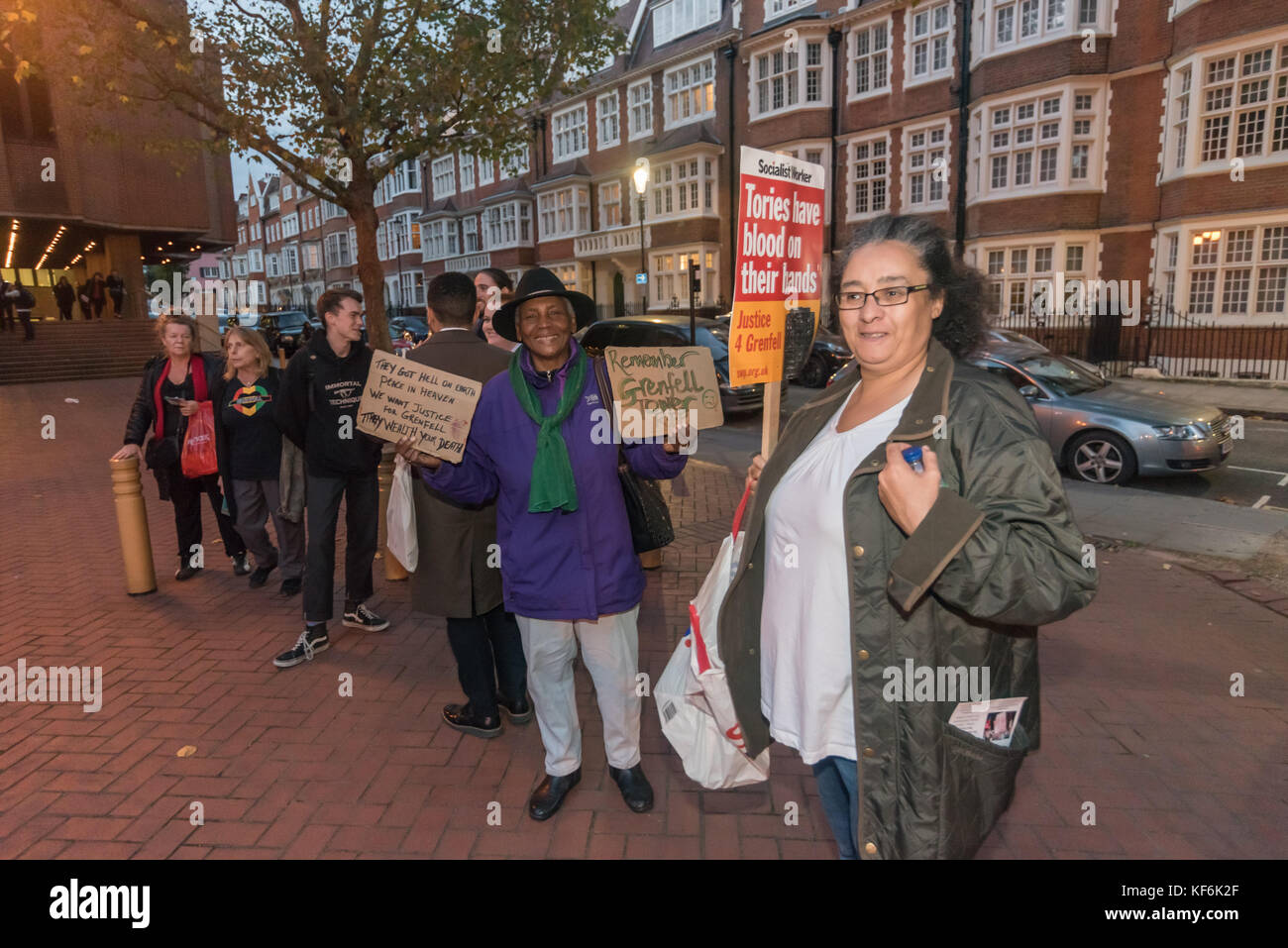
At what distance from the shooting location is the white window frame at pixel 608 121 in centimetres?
3172

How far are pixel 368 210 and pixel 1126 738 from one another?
942 cm

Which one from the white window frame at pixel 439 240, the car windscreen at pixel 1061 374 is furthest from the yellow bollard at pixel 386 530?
the white window frame at pixel 439 240

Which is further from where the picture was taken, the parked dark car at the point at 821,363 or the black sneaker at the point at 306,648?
the parked dark car at the point at 821,363

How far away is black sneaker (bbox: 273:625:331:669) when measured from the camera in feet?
14.5

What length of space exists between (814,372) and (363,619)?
43.4ft

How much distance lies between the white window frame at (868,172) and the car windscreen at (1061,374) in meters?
13.8

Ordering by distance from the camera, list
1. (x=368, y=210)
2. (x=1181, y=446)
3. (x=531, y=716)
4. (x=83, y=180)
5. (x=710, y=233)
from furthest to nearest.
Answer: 1. (x=710, y=233)
2. (x=83, y=180)
3. (x=368, y=210)
4. (x=1181, y=446)
5. (x=531, y=716)

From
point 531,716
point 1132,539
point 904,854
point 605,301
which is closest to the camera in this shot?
point 904,854

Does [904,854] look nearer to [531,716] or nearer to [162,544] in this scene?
[531,716]

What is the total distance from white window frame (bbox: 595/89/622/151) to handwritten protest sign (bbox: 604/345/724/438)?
32.0 m

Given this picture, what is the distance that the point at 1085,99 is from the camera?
1850 centimetres

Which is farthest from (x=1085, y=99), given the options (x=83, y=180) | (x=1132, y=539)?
(x=83, y=180)

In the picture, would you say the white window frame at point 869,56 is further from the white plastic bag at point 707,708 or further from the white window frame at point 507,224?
the white plastic bag at point 707,708
